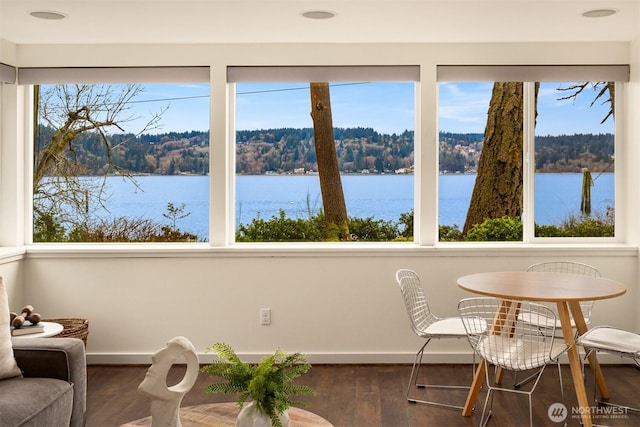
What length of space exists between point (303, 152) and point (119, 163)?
4.87ft

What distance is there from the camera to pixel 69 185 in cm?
500

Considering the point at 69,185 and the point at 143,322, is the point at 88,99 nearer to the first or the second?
the point at 69,185

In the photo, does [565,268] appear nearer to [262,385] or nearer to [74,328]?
[262,385]

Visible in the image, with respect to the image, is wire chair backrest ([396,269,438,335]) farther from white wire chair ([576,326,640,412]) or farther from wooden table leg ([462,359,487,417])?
white wire chair ([576,326,640,412])

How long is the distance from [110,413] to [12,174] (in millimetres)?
2204

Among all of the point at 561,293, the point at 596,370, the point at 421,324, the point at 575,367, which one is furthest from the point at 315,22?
the point at 596,370

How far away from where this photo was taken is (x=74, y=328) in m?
4.26

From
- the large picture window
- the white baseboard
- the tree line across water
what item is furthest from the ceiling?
the white baseboard

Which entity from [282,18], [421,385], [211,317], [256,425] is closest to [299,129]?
[282,18]

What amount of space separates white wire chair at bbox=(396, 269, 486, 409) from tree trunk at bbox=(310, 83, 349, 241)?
0.86 meters

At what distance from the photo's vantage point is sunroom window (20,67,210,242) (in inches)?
196

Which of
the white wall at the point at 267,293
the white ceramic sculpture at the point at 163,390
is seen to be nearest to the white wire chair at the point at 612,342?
the white wall at the point at 267,293

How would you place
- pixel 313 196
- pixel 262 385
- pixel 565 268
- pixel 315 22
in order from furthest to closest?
pixel 313 196
pixel 565 268
pixel 315 22
pixel 262 385

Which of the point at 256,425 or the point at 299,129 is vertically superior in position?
the point at 299,129
